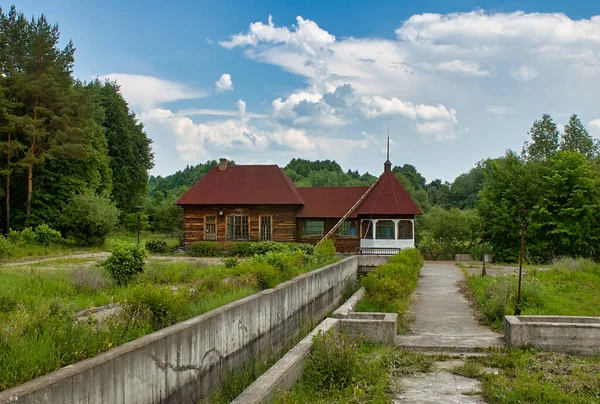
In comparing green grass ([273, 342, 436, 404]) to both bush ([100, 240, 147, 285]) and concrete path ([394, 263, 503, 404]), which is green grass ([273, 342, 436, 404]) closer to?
concrete path ([394, 263, 503, 404])

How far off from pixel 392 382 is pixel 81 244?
27.3 meters

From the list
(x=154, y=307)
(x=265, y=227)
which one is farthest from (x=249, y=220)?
(x=154, y=307)

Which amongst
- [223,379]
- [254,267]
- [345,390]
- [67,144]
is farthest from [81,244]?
[345,390]

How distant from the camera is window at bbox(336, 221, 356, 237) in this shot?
101 feet

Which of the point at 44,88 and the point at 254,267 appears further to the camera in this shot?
the point at 44,88

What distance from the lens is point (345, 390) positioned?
7168 mm

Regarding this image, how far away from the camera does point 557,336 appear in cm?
937

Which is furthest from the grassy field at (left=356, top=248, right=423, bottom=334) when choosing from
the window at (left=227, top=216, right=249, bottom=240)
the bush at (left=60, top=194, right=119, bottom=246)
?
the bush at (left=60, top=194, right=119, bottom=246)

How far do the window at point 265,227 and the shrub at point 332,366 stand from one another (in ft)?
75.2

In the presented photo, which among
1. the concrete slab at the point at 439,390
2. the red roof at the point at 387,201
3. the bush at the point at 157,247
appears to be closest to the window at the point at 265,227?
the red roof at the point at 387,201

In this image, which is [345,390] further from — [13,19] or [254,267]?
[13,19]

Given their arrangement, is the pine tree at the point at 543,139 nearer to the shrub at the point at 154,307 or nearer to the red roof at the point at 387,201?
the red roof at the point at 387,201

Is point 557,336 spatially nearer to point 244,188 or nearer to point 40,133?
point 244,188

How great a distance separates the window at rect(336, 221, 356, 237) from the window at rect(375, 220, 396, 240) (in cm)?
140
